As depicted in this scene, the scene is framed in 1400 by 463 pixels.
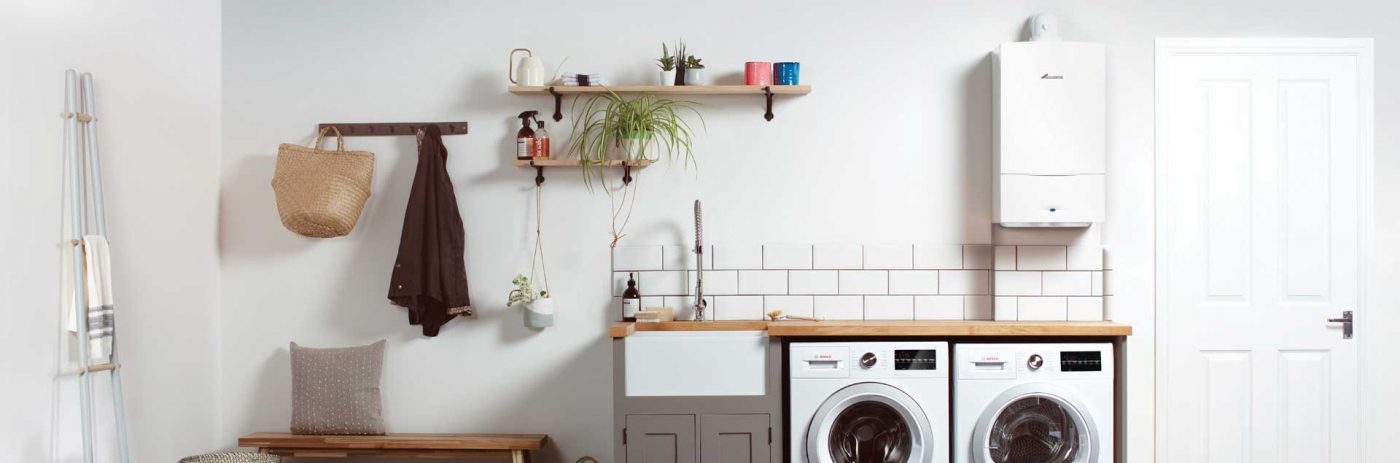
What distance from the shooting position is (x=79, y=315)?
288 centimetres

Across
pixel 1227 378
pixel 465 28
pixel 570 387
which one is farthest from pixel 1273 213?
pixel 465 28

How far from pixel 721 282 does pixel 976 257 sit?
1024 millimetres

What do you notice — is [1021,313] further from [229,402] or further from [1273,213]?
[229,402]

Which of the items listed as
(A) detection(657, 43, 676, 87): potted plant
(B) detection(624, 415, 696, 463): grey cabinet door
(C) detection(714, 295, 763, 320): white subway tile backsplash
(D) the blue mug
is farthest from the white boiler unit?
(B) detection(624, 415, 696, 463): grey cabinet door

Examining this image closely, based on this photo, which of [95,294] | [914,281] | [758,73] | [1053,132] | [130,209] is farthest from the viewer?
[914,281]

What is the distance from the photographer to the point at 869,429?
126 inches

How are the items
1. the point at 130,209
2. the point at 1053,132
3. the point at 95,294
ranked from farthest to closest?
the point at 1053,132, the point at 130,209, the point at 95,294

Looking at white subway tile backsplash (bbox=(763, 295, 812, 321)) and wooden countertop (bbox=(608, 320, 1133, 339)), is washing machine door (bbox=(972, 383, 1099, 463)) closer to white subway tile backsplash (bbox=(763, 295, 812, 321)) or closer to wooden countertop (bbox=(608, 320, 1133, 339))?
wooden countertop (bbox=(608, 320, 1133, 339))

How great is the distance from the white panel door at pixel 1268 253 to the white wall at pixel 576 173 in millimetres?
146

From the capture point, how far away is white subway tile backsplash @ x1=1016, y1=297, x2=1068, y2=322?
11.9 feet

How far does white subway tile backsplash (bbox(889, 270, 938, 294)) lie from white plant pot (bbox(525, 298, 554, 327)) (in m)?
1.36

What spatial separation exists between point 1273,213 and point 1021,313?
1051 millimetres

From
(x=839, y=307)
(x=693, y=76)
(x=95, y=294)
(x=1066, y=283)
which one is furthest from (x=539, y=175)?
(x=1066, y=283)

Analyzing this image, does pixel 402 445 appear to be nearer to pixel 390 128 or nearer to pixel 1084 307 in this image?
pixel 390 128
